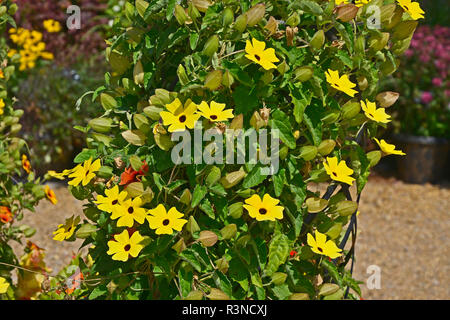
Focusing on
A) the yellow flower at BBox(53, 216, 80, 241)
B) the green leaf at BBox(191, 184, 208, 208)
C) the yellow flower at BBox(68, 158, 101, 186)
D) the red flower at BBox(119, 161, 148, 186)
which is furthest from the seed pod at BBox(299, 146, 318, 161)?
the yellow flower at BBox(53, 216, 80, 241)

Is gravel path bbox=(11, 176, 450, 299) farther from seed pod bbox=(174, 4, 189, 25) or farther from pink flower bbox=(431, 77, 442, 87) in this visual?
seed pod bbox=(174, 4, 189, 25)

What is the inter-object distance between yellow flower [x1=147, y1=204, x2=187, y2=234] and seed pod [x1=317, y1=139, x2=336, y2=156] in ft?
1.11

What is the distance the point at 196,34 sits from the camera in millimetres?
1301

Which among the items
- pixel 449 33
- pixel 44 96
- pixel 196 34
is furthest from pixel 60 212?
pixel 449 33

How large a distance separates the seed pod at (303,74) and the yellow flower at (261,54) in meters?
0.07

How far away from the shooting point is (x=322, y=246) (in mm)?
1325

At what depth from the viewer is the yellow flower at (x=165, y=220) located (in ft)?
3.98

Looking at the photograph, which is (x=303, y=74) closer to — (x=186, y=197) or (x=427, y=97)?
(x=186, y=197)

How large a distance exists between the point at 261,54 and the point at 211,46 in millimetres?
109

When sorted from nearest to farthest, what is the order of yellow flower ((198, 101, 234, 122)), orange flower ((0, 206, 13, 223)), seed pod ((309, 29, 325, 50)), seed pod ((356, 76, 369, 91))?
yellow flower ((198, 101, 234, 122)), seed pod ((309, 29, 325, 50)), seed pod ((356, 76, 369, 91)), orange flower ((0, 206, 13, 223))

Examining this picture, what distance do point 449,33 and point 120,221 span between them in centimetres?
491

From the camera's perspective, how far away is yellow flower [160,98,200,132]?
3.98 ft

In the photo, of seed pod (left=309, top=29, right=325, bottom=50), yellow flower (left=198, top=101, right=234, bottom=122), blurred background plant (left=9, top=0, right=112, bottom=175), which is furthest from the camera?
blurred background plant (left=9, top=0, right=112, bottom=175)

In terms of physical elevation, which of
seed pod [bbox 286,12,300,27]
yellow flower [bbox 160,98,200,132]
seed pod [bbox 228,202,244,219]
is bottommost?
seed pod [bbox 228,202,244,219]
